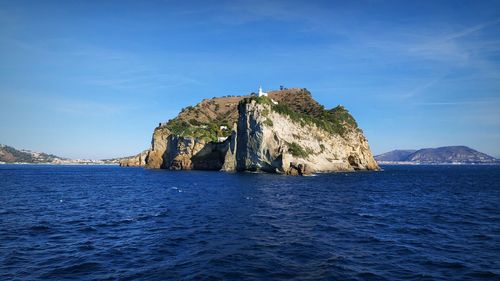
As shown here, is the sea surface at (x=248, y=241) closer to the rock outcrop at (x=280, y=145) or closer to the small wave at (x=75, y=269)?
the small wave at (x=75, y=269)

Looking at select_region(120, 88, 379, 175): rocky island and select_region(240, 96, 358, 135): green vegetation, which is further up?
select_region(240, 96, 358, 135): green vegetation

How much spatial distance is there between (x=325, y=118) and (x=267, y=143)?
160 ft

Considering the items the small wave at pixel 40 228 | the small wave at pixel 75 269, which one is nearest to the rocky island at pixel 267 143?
the small wave at pixel 40 228

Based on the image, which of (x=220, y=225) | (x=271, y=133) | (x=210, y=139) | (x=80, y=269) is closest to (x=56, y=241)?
(x=80, y=269)

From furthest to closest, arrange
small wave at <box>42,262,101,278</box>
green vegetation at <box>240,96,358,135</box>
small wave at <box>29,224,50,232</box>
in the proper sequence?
green vegetation at <box>240,96,358,135</box>
small wave at <box>29,224,50,232</box>
small wave at <box>42,262,101,278</box>

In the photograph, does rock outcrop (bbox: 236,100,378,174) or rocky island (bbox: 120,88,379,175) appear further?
rocky island (bbox: 120,88,379,175)

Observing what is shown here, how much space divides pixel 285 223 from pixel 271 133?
71.9 metres

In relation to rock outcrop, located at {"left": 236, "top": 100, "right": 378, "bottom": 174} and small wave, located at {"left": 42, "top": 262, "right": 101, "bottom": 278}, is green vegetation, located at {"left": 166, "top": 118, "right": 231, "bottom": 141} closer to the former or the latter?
→ rock outcrop, located at {"left": 236, "top": 100, "right": 378, "bottom": 174}

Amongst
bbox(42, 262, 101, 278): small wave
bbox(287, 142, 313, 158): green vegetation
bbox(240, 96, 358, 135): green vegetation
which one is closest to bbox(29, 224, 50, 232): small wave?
bbox(42, 262, 101, 278): small wave

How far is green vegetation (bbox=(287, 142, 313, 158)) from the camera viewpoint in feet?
322

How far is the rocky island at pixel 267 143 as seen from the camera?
99.2 meters

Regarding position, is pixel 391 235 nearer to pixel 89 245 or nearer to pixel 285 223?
pixel 285 223

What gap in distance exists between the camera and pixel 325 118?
13888 cm

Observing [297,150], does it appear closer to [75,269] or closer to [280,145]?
[280,145]
